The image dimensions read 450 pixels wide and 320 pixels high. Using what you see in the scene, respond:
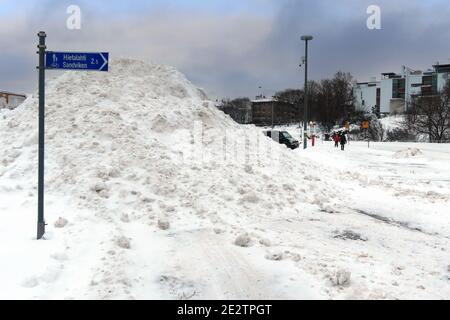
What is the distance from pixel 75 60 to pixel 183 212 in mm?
3190

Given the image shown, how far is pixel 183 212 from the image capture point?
7922 mm

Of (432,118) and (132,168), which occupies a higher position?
(432,118)

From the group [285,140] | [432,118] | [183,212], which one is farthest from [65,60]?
[432,118]

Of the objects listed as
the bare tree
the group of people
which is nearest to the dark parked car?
the group of people

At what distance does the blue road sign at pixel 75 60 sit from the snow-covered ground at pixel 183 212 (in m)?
2.35

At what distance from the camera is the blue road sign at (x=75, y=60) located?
238 inches

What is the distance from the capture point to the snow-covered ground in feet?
16.6

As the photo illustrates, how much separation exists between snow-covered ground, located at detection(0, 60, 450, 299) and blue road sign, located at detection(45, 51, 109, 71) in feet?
7.71

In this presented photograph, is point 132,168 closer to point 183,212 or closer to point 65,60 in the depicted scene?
point 183,212

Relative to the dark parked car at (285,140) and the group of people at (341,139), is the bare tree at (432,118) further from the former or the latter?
the dark parked car at (285,140)

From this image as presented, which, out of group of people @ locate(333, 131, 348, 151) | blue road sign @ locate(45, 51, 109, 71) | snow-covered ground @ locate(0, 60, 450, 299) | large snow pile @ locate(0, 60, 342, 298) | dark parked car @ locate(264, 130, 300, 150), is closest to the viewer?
snow-covered ground @ locate(0, 60, 450, 299)

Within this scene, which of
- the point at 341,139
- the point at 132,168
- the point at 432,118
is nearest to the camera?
the point at 132,168

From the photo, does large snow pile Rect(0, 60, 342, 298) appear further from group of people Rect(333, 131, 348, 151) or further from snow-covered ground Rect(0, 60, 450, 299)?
group of people Rect(333, 131, 348, 151)

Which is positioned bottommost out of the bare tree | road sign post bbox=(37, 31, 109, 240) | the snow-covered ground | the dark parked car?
the snow-covered ground
